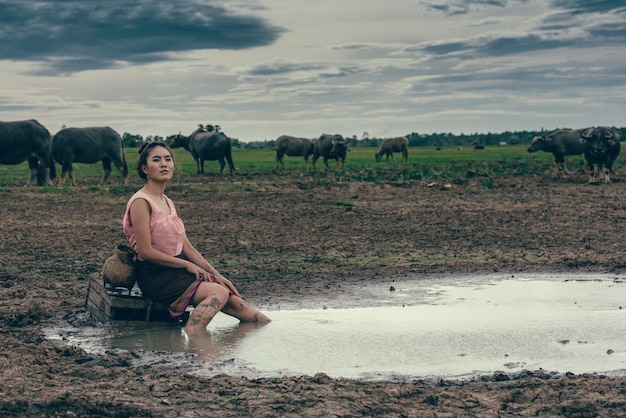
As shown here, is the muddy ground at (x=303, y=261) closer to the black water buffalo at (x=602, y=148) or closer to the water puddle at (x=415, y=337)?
the water puddle at (x=415, y=337)

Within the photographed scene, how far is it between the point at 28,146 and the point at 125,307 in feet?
60.5

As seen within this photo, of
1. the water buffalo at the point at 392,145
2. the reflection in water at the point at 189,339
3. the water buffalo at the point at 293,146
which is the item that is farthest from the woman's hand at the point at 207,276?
the water buffalo at the point at 392,145

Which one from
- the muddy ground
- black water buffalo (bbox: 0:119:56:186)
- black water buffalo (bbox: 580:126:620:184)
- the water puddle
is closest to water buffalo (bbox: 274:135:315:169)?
the muddy ground

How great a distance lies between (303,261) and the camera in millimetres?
11594

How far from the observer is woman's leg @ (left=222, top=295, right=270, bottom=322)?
782cm

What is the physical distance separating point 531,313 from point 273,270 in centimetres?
376

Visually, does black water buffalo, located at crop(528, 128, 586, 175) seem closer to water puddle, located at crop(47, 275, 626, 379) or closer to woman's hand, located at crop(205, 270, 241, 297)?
water puddle, located at crop(47, 275, 626, 379)

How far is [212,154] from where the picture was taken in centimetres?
3209

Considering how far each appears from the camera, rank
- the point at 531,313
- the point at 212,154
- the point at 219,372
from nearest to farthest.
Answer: the point at 219,372
the point at 531,313
the point at 212,154

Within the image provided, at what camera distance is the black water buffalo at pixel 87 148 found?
2555 centimetres

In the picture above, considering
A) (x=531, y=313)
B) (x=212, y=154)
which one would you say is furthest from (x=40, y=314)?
(x=212, y=154)

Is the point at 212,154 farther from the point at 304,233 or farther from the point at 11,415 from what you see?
the point at 11,415

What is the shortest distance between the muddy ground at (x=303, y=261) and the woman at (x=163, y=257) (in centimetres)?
103

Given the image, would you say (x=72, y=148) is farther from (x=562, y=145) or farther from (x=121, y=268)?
(x=121, y=268)
